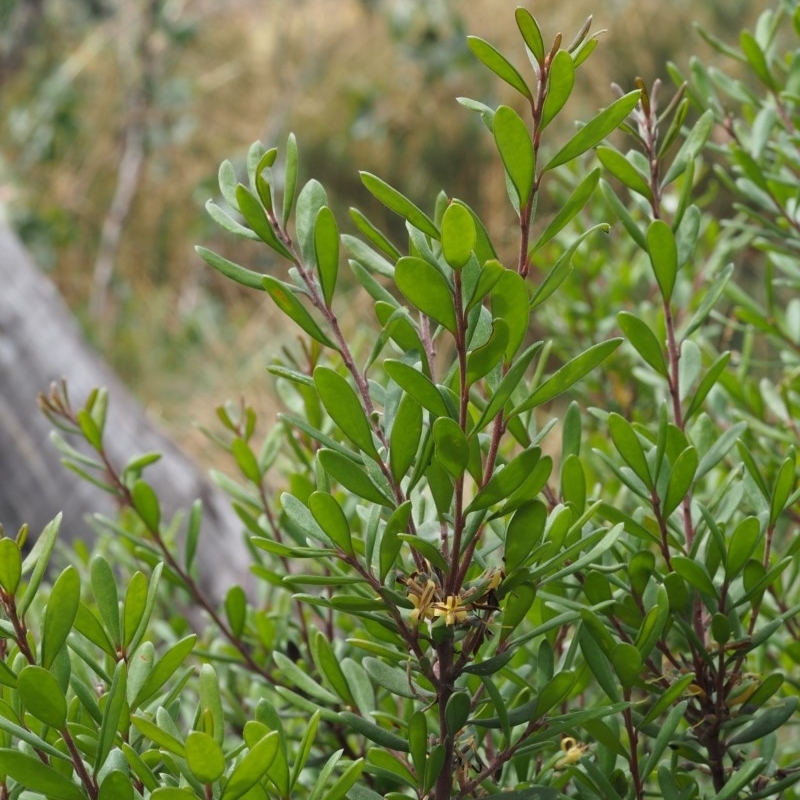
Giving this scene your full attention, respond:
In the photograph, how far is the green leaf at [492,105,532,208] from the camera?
9.9 inches

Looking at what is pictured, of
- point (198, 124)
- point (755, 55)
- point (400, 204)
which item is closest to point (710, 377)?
point (400, 204)

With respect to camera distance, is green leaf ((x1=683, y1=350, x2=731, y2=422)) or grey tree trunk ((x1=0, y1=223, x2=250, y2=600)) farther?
grey tree trunk ((x1=0, y1=223, x2=250, y2=600))

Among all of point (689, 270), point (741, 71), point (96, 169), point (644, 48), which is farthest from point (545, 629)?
point (96, 169)

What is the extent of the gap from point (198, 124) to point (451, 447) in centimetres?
473

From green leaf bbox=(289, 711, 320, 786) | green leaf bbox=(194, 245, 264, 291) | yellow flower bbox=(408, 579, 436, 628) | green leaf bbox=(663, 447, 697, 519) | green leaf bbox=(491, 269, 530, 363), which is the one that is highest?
green leaf bbox=(194, 245, 264, 291)

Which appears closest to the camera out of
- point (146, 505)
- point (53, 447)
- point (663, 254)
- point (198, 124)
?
point (663, 254)

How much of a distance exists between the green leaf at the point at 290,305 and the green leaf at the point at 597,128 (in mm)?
75

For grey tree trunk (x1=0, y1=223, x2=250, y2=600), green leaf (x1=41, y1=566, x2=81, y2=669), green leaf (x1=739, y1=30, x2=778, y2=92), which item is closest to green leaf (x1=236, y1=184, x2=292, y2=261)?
green leaf (x1=41, y1=566, x2=81, y2=669)

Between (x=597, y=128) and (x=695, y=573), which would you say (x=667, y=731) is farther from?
(x=597, y=128)

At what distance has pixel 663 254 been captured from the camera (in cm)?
32

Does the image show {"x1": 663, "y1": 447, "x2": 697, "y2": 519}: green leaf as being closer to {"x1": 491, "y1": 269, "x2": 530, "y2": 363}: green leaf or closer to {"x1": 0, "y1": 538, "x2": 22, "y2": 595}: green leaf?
{"x1": 491, "y1": 269, "x2": 530, "y2": 363}: green leaf

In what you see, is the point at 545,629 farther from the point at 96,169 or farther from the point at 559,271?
the point at 96,169

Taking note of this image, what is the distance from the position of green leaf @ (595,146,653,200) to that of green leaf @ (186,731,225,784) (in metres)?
0.20

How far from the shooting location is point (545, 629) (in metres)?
0.27
